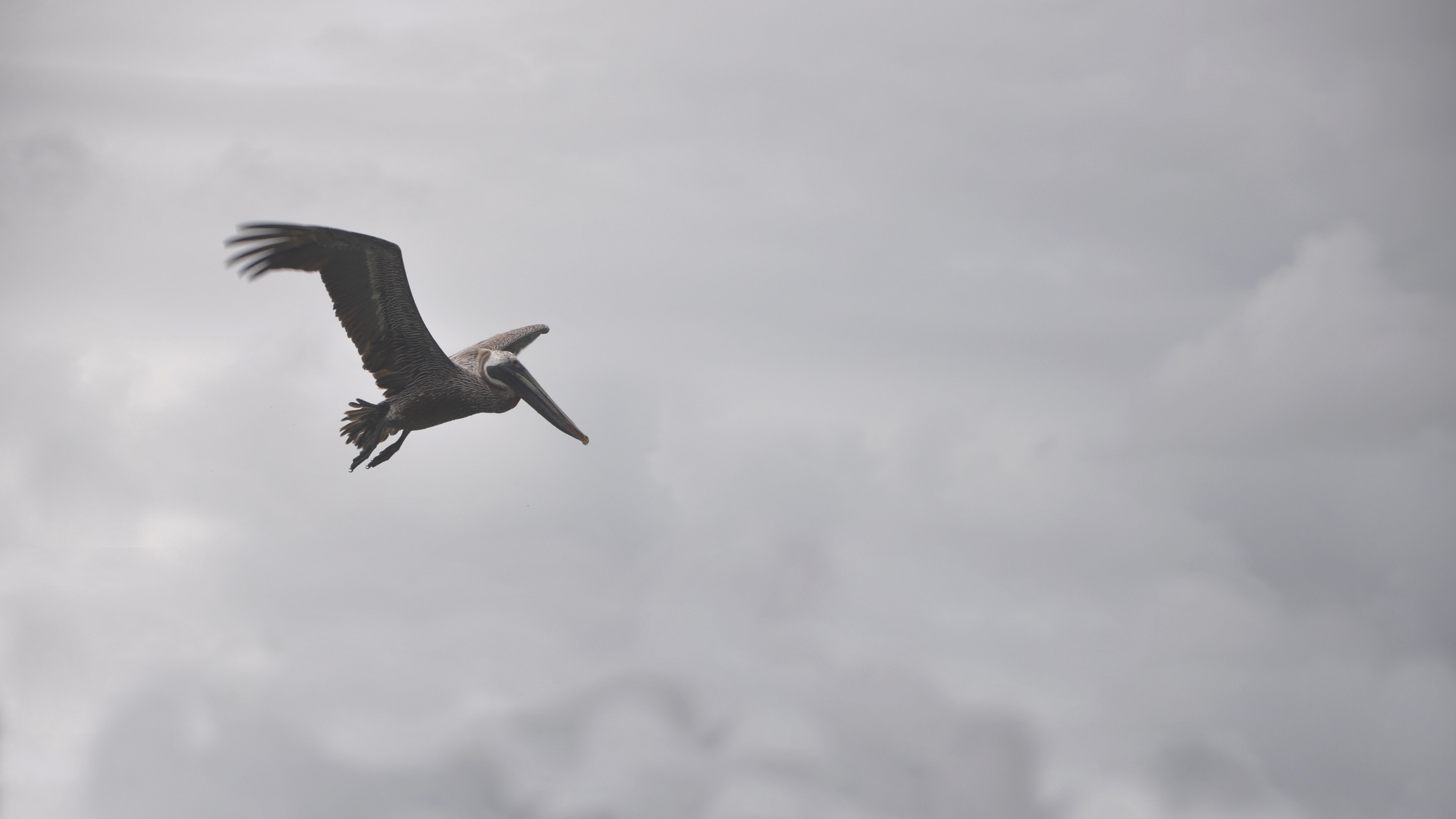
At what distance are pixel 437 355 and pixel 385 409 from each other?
135 centimetres

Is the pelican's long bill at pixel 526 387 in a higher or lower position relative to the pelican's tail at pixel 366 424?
higher

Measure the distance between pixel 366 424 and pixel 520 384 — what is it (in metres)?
3.14

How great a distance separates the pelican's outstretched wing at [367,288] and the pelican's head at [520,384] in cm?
115

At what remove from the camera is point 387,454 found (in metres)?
20.6

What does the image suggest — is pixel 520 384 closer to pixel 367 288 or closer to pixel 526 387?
pixel 526 387

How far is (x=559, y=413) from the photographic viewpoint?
76.4ft

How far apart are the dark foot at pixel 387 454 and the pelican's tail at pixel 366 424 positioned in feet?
0.32

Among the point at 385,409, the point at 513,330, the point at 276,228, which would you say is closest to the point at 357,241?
the point at 276,228

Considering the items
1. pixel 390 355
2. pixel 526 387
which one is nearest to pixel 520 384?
pixel 526 387

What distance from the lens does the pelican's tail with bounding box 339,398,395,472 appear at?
20922 millimetres

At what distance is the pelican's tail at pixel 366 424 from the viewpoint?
20.9 metres

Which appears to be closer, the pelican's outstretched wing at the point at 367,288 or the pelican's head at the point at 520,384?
the pelican's outstretched wing at the point at 367,288

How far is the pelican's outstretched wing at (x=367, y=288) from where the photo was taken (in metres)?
18.4

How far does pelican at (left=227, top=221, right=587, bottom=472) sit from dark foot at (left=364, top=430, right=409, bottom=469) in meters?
0.02
